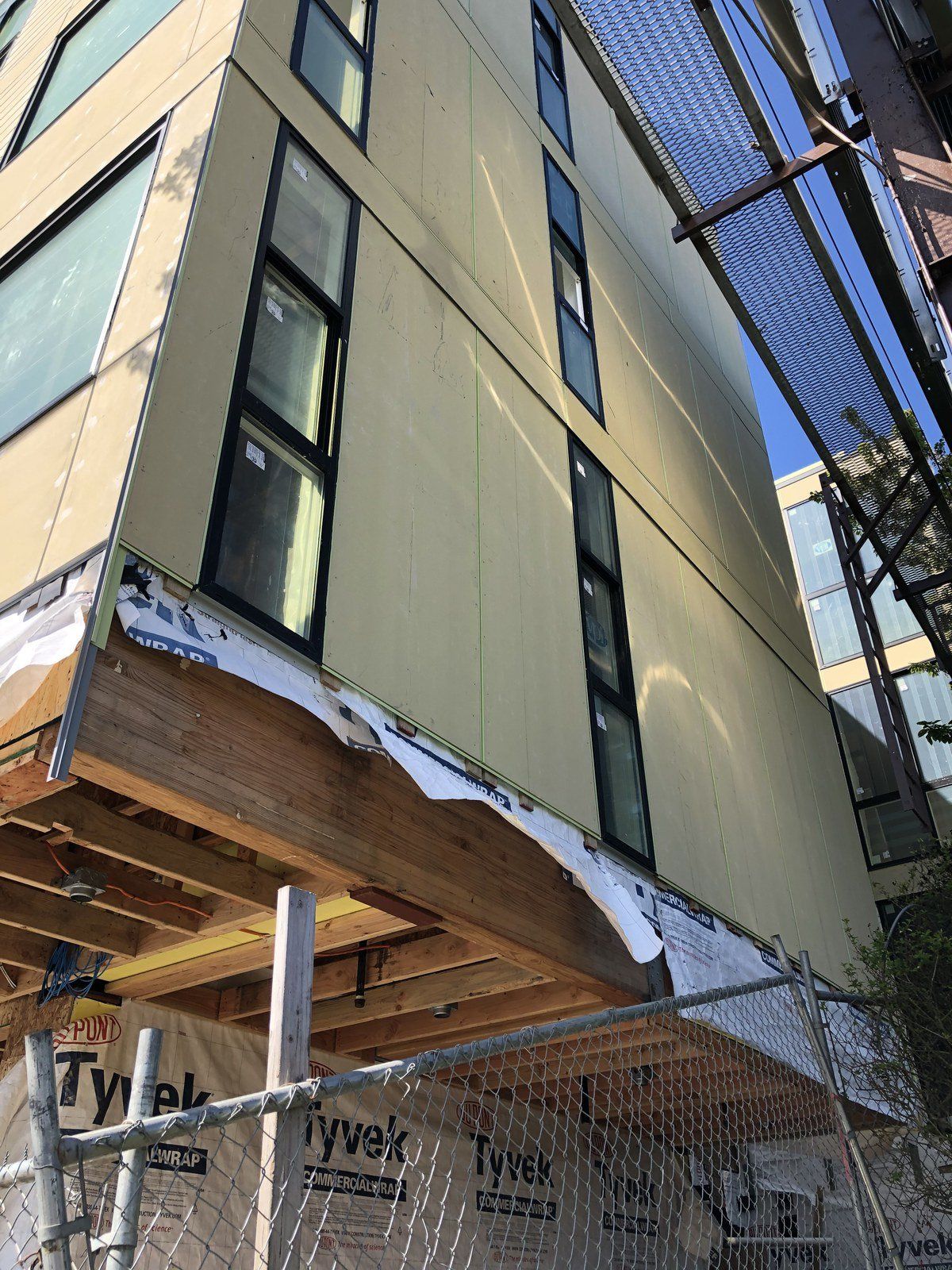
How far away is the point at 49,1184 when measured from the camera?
2.02m

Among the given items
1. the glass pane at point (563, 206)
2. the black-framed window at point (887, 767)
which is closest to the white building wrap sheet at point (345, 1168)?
the black-framed window at point (887, 767)

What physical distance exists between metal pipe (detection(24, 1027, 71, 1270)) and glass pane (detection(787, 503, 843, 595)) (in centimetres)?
1885

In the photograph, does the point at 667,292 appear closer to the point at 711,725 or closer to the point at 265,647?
the point at 711,725

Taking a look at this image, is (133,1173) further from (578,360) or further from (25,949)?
(578,360)

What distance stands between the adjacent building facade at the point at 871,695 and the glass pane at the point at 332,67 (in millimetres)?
10163

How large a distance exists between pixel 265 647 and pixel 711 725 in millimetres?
5736

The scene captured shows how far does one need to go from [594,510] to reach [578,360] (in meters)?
1.78

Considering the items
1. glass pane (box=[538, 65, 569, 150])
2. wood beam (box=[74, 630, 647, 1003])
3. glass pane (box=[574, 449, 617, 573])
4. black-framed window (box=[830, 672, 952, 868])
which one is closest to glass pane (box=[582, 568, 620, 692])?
glass pane (box=[574, 449, 617, 573])

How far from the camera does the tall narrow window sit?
9359mm

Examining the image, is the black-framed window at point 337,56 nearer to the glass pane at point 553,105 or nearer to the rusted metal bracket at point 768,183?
the glass pane at point 553,105

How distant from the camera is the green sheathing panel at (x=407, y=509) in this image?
5.33 metres

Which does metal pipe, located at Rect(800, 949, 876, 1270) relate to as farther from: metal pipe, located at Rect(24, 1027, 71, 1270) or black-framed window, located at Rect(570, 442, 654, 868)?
metal pipe, located at Rect(24, 1027, 71, 1270)

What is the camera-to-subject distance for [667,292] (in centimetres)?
1329

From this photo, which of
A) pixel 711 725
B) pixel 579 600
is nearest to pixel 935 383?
pixel 711 725
